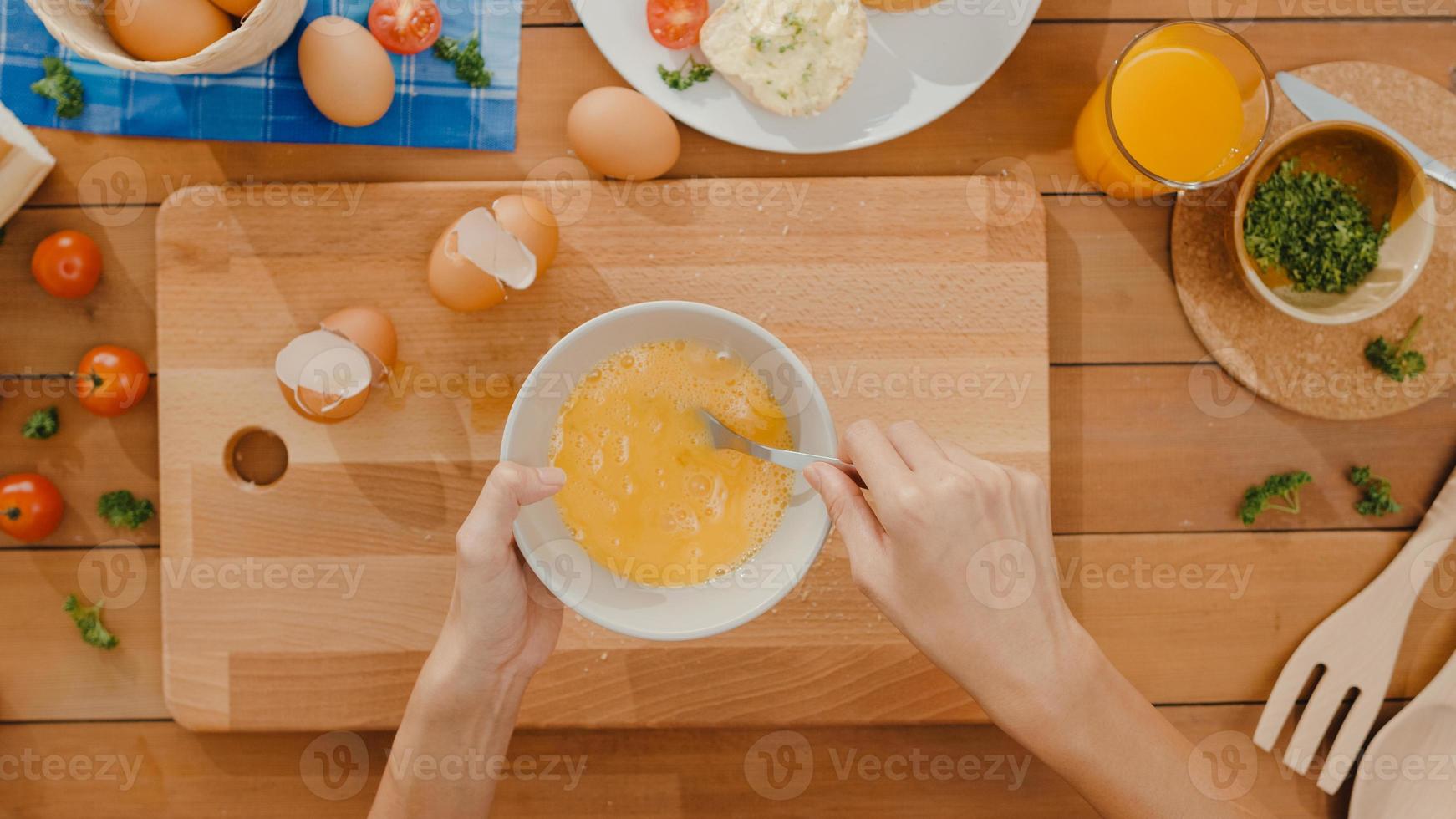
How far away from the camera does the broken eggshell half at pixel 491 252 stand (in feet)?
3.67

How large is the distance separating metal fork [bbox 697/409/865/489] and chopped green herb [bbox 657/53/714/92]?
45cm

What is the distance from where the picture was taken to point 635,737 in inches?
51.1

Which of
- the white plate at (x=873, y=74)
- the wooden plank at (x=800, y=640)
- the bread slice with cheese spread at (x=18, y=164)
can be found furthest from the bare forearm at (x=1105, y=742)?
the bread slice with cheese spread at (x=18, y=164)

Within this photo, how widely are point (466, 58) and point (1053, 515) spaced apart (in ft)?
3.31

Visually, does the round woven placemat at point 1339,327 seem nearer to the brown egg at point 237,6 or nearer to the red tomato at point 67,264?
the brown egg at point 237,6

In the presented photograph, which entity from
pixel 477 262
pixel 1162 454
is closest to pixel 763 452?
pixel 477 262

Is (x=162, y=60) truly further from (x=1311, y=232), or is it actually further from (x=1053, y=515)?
(x=1311, y=232)

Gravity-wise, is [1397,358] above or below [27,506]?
above

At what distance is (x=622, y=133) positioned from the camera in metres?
1.16

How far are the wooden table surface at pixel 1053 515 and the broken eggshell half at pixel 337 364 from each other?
26 centimetres

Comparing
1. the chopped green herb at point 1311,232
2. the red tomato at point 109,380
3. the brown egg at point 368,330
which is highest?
the chopped green herb at point 1311,232

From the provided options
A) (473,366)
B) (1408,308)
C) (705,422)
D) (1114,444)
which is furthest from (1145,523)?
(473,366)

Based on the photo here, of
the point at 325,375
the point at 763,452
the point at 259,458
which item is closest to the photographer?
the point at 763,452

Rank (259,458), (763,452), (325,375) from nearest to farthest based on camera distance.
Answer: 1. (763,452)
2. (325,375)
3. (259,458)
